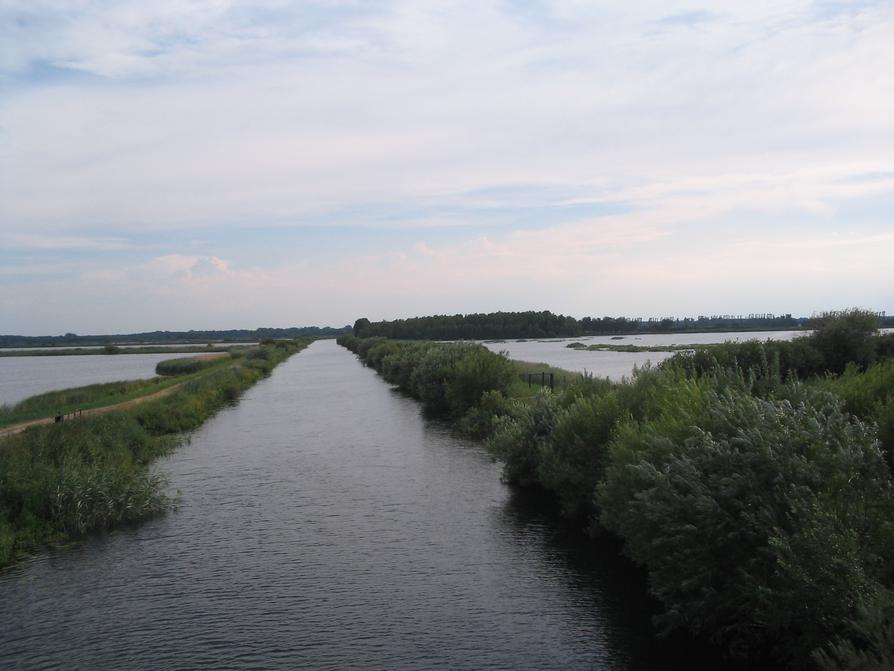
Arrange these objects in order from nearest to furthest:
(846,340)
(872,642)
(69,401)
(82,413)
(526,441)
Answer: (872,642)
(526,441)
(82,413)
(846,340)
(69,401)

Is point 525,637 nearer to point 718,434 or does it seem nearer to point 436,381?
point 718,434

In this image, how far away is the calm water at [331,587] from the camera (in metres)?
10.3

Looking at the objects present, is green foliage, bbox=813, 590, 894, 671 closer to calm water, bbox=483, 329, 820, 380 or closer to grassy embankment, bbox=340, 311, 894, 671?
grassy embankment, bbox=340, 311, 894, 671

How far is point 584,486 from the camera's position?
16.0 metres

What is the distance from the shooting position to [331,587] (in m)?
12.7

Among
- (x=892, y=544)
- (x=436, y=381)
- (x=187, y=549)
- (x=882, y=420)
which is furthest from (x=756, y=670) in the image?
(x=436, y=381)

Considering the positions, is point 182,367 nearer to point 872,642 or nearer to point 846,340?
point 846,340

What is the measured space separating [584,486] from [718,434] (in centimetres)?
642

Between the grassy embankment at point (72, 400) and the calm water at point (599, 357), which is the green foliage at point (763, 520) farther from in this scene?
the grassy embankment at point (72, 400)

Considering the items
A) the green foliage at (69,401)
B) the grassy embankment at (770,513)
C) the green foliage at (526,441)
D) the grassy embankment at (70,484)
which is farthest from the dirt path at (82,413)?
the grassy embankment at (770,513)

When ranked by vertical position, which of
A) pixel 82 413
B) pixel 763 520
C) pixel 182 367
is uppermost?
pixel 763 520

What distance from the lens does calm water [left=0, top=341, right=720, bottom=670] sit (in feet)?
33.9

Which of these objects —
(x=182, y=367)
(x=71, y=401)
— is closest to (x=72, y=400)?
(x=71, y=401)

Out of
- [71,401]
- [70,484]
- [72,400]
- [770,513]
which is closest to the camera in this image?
[770,513]
